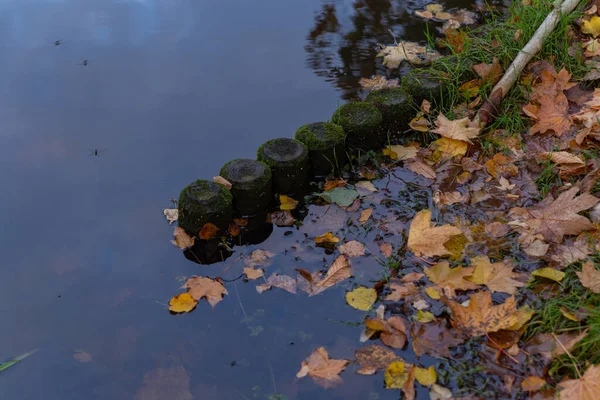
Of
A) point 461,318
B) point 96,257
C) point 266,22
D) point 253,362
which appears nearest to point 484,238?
point 461,318

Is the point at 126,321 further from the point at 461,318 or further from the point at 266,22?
the point at 266,22

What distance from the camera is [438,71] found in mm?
4277

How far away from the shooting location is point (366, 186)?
3.68 m

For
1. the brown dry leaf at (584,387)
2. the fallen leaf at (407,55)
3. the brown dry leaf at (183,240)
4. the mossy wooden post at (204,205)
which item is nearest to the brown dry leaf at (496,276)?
the brown dry leaf at (584,387)

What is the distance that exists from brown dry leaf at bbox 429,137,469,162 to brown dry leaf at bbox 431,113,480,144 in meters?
0.05

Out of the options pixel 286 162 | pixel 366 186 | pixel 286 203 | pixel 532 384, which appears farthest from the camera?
pixel 366 186

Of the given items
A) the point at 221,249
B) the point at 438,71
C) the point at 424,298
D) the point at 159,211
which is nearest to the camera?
the point at 424,298

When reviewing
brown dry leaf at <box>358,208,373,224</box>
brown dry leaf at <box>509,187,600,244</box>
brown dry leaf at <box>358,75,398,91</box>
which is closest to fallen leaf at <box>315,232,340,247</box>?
brown dry leaf at <box>358,208,373,224</box>

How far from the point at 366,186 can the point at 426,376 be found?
1502 mm

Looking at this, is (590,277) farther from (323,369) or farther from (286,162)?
(286,162)

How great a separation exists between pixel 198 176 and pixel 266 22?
2.39 metres

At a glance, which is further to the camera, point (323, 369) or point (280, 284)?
point (280, 284)

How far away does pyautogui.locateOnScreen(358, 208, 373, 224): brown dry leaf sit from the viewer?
11.2 feet

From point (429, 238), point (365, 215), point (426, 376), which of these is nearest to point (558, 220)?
point (429, 238)
